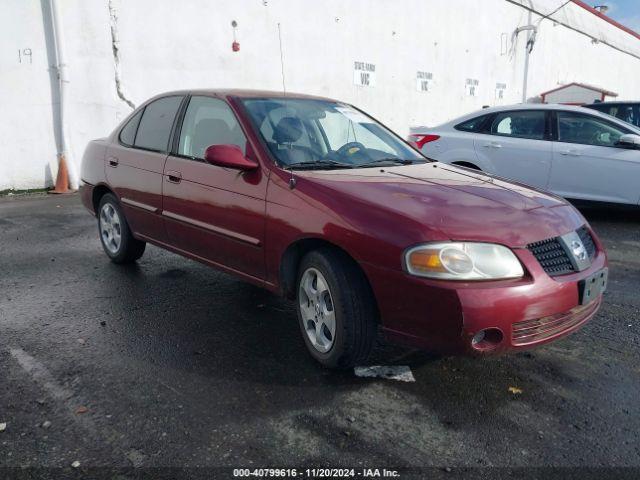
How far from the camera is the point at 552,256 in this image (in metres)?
2.88

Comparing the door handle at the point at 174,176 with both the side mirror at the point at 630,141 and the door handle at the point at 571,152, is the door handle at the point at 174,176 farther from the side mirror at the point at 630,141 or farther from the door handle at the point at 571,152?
the side mirror at the point at 630,141

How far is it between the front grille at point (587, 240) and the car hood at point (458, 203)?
0.17 ft

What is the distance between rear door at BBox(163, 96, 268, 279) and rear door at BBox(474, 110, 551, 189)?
4.62 metres

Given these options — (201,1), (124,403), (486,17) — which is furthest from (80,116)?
(486,17)

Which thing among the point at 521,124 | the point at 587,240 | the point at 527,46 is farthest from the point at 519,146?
the point at 527,46

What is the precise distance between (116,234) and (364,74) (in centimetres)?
1025

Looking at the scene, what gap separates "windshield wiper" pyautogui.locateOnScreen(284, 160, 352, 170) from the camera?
3453 mm

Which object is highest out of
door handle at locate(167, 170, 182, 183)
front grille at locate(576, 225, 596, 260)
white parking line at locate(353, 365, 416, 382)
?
door handle at locate(167, 170, 182, 183)

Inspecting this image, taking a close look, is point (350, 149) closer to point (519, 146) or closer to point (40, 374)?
point (40, 374)

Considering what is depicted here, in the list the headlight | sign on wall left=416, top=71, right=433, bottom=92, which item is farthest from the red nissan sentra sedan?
sign on wall left=416, top=71, right=433, bottom=92

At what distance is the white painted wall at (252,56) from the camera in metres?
9.26

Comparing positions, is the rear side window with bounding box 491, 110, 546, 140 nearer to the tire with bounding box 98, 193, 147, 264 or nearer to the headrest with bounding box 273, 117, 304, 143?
the headrest with bounding box 273, 117, 304, 143

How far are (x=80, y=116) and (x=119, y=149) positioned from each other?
5454 millimetres

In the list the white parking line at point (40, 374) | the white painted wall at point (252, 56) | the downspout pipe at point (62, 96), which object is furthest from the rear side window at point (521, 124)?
the downspout pipe at point (62, 96)
